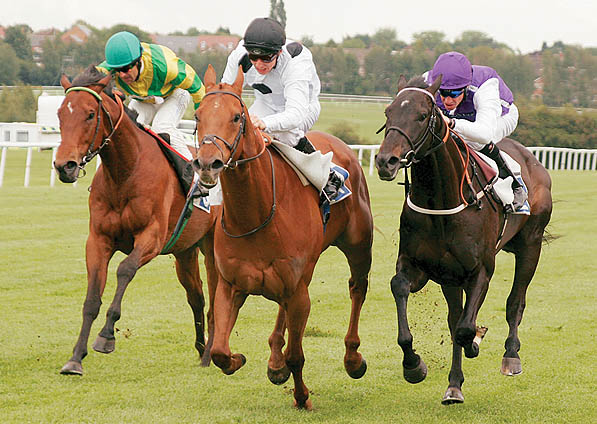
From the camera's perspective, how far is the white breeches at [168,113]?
5.79 metres

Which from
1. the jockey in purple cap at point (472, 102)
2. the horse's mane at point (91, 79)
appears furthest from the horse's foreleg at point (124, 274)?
the jockey in purple cap at point (472, 102)

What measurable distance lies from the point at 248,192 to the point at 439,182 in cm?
107

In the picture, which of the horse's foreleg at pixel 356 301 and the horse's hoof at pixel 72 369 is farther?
the horse's foreleg at pixel 356 301

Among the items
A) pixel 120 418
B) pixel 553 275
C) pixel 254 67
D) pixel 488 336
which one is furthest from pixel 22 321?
pixel 553 275

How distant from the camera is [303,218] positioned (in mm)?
4270

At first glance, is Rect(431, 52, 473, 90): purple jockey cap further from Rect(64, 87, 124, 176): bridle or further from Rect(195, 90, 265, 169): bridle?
Rect(64, 87, 124, 176): bridle

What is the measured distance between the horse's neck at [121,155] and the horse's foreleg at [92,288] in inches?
15.5

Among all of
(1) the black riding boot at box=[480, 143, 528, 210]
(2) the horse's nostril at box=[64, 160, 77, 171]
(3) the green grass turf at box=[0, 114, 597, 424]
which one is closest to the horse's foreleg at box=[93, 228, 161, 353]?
(3) the green grass turf at box=[0, 114, 597, 424]

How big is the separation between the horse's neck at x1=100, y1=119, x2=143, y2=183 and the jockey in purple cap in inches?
71.0

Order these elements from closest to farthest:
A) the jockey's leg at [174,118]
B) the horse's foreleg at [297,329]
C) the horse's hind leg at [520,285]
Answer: the horse's foreleg at [297,329] → the horse's hind leg at [520,285] → the jockey's leg at [174,118]

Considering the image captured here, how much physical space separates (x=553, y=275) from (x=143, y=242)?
541 cm

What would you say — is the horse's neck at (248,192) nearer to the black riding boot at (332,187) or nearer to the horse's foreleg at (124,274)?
the black riding boot at (332,187)

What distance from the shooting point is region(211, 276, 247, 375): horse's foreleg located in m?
4.09

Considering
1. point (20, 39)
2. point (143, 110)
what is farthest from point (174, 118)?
point (20, 39)
